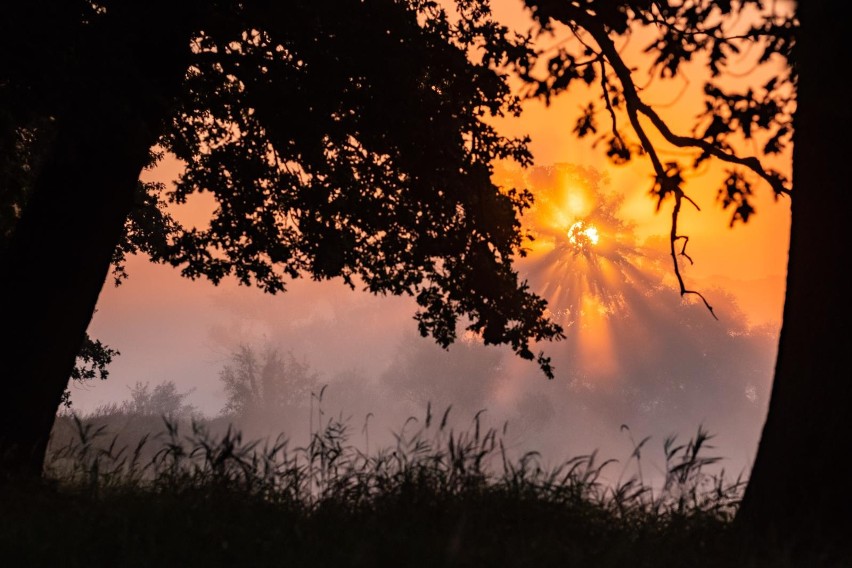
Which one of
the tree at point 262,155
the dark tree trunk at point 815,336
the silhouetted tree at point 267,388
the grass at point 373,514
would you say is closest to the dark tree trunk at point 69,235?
the tree at point 262,155

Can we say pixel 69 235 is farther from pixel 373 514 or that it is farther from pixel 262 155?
pixel 373 514

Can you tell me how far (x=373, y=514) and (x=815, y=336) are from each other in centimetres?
354

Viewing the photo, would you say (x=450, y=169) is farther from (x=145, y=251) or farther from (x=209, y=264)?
(x=145, y=251)

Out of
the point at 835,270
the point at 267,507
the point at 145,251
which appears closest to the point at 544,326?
the point at 835,270

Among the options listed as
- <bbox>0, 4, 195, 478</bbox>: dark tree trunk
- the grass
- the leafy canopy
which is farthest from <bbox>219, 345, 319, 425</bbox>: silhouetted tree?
the grass

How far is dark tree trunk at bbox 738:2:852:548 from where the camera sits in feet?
18.3

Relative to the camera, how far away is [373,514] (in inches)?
214

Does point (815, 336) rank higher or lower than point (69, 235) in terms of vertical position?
lower

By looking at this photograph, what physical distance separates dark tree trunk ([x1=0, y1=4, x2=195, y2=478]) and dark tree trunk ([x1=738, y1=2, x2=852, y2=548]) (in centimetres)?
587

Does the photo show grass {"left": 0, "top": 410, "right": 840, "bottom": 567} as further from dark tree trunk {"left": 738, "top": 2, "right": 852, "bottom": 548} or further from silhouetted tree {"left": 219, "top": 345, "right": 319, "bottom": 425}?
silhouetted tree {"left": 219, "top": 345, "right": 319, "bottom": 425}

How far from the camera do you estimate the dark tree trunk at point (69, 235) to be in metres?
7.43

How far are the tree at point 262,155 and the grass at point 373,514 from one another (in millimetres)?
2275

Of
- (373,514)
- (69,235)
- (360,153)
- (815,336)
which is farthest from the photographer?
(360,153)

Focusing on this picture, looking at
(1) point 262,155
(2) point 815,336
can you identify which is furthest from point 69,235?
(2) point 815,336
